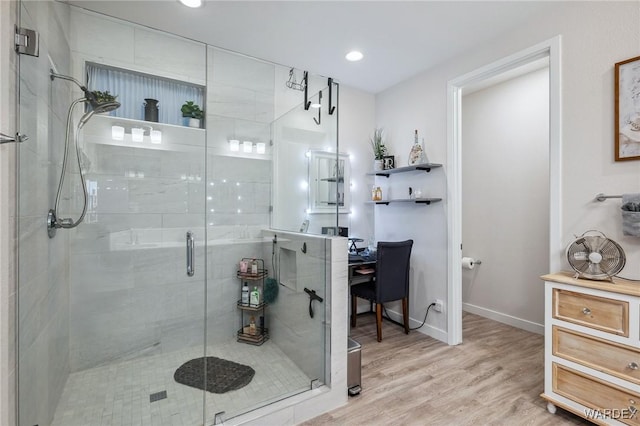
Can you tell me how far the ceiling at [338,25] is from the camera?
213cm

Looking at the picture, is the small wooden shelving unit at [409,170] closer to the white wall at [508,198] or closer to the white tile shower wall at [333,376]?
the white wall at [508,198]

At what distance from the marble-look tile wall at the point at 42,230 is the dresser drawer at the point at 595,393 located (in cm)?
282

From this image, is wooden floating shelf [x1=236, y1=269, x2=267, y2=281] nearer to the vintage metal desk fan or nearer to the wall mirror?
the wall mirror

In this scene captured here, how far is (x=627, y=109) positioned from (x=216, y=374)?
3.17 metres

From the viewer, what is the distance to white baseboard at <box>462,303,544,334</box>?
3.09 m

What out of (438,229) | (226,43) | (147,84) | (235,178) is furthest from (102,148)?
(438,229)

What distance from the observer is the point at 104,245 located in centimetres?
219

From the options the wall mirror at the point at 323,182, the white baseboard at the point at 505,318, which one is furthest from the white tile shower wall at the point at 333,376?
the white baseboard at the point at 505,318

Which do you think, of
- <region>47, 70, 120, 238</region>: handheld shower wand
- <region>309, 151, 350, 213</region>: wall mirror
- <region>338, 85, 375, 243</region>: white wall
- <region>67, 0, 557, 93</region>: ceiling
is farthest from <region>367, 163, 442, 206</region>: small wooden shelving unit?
<region>47, 70, 120, 238</region>: handheld shower wand

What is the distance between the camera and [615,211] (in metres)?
1.82

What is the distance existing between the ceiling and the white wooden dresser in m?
1.94

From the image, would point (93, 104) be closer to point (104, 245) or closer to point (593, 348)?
point (104, 245)

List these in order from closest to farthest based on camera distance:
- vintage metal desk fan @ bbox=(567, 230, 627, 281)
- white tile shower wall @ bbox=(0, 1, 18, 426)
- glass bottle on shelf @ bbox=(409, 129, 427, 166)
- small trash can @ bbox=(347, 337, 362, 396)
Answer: white tile shower wall @ bbox=(0, 1, 18, 426) < vintage metal desk fan @ bbox=(567, 230, 627, 281) < small trash can @ bbox=(347, 337, 362, 396) < glass bottle on shelf @ bbox=(409, 129, 427, 166)

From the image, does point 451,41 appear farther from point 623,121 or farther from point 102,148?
point 102,148
